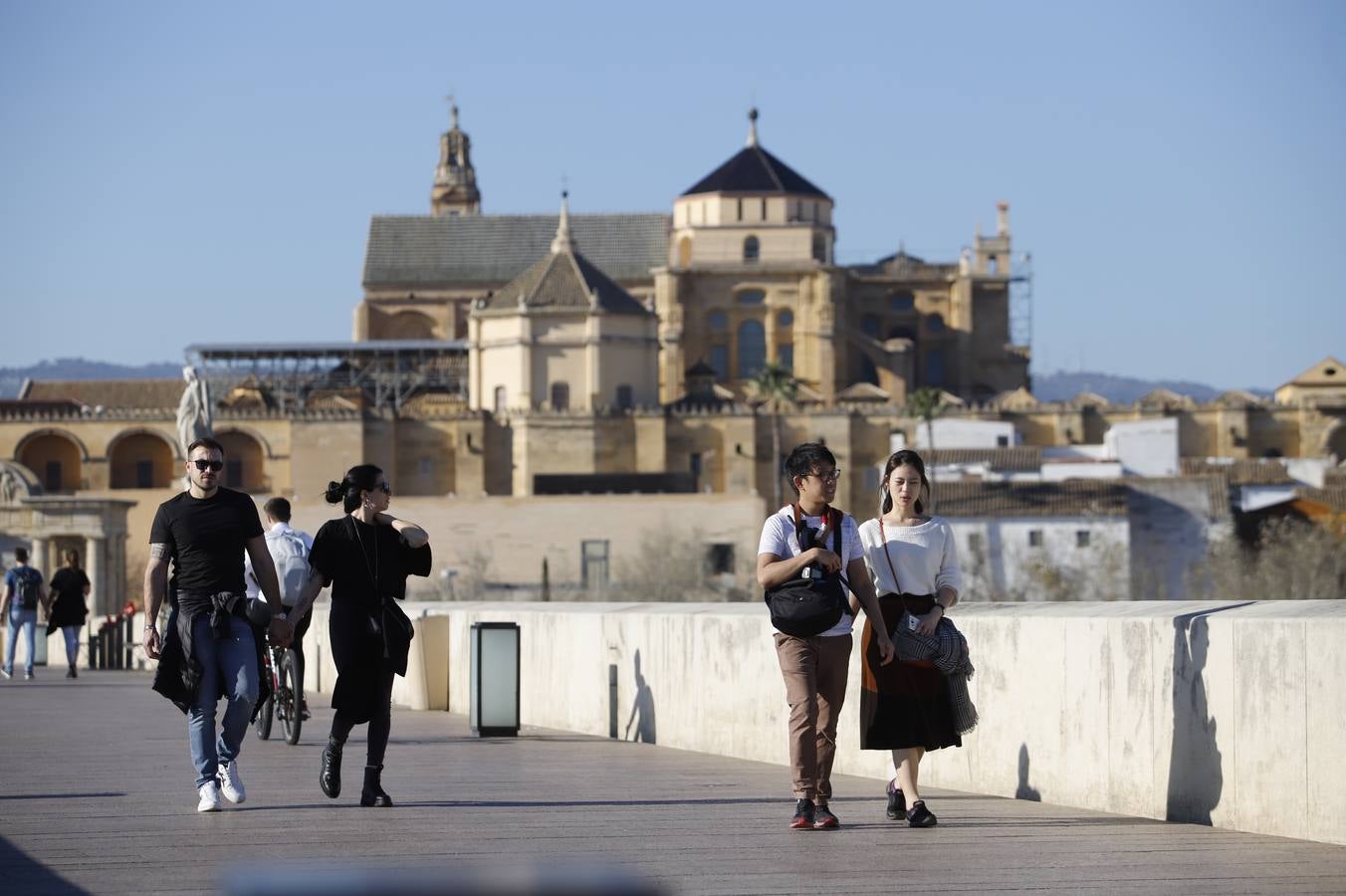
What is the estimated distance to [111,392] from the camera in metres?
100

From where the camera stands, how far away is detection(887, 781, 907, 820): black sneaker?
775 cm

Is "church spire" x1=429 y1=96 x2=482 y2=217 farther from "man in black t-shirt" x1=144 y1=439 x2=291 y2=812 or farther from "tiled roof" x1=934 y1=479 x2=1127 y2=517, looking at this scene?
"man in black t-shirt" x1=144 y1=439 x2=291 y2=812

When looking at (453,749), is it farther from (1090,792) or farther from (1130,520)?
(1130,520)

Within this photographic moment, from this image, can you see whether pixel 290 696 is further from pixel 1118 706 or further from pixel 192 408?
pixel 192 408

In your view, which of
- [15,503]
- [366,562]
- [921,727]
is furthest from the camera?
[15,503]

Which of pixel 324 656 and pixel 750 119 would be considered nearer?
pixel 324 656

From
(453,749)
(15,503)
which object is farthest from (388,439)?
(453,749)

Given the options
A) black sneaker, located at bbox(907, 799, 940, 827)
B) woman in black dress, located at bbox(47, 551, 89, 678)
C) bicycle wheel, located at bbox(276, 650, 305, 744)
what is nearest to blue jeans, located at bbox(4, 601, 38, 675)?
woman in black dress, located at bbox(47, 551, 89, 678)

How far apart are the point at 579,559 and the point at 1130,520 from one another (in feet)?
55.5

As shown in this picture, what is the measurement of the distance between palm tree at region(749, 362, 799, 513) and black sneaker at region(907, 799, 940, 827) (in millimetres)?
74344

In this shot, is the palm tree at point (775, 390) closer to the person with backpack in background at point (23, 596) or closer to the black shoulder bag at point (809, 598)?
the person with backpack in background at point (23, 596)

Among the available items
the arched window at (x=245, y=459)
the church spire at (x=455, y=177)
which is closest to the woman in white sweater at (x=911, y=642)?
the arched window at (x=245, y=459)

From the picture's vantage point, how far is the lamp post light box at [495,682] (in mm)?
12000

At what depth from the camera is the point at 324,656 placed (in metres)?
17.5
